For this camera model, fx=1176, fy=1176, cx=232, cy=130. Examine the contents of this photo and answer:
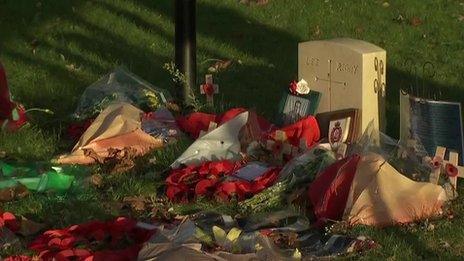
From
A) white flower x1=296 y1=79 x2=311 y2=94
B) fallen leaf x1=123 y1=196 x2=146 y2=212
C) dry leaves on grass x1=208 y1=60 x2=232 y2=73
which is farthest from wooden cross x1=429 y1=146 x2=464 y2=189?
Result: dry leaves on grass x1=208 y1=60 x2=232 y2=73

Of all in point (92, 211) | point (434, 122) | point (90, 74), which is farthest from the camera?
point (90, 74)

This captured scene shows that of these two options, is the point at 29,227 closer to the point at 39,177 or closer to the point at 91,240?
the point at 91,240

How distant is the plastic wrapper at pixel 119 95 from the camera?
931 centimetres

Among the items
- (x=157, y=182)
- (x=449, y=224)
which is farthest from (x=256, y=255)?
(x=157, y=182)

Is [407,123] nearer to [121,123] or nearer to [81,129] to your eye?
[121,123]

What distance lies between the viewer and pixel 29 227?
652 centimetres

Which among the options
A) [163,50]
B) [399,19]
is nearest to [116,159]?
[163,50]

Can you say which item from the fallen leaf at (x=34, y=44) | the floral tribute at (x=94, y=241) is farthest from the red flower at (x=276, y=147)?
the fallen leaf at (x=34, y=44)

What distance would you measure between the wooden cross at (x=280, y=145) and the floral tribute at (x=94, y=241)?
1562 mm

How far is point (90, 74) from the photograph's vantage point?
36.5 ft

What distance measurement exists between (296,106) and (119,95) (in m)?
1.75

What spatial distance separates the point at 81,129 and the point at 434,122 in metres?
2.86

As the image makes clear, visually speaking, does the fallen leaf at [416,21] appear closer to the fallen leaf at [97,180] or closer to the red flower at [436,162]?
the red flower at [436,162]

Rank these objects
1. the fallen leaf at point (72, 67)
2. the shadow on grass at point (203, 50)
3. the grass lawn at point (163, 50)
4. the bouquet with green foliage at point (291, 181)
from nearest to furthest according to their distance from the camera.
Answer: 1. the bouquet with green foliage at point (291, 181)
2. the grass lawn at point (163, 50)
3. the shadow on grass at point (203, 50)
4. the fallen leaf at point (72, 67)
